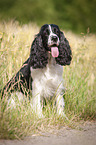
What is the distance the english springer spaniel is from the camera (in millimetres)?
4090

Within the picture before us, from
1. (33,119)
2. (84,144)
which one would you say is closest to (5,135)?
(33,119)

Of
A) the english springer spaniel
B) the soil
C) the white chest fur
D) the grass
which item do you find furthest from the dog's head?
the soil

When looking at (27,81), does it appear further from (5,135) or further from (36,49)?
(5,135)

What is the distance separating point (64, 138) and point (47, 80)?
50.6 inches

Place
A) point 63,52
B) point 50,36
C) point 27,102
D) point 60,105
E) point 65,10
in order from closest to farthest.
Answer: point 27,102 → point 50,36 → point 60,105 → point 63,52 → point 65,10

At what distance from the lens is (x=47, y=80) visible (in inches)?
164

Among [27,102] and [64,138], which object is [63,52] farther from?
[64,138]

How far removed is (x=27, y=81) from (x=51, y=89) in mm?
472

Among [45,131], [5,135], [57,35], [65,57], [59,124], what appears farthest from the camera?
[65,57]

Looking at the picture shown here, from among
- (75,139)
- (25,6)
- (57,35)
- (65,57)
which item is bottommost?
(75,139)

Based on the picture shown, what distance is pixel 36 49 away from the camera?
172 inches

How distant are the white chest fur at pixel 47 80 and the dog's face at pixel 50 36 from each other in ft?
1.09

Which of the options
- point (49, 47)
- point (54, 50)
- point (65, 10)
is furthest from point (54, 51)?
point (65, 10)

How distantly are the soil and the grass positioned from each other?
4.2 inches
